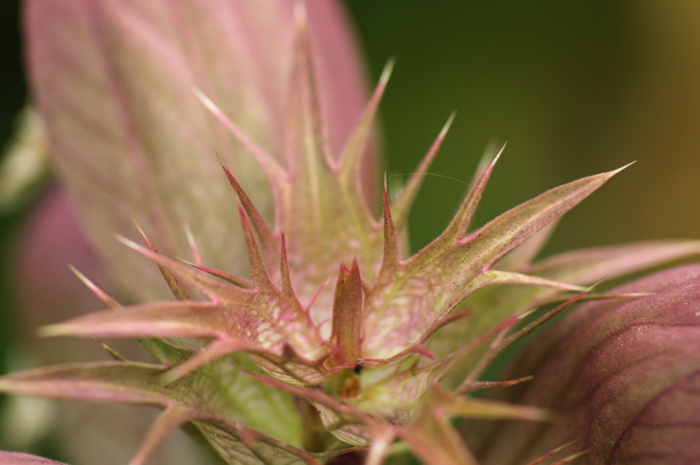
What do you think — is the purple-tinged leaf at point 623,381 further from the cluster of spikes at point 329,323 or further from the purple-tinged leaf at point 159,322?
the purple-tinged leaf at point 159,322

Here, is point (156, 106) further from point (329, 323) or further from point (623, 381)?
point (623, 381)

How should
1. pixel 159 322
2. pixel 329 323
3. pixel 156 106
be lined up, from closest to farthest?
Result: pixel 159 322, pixel 329 323, pixel 156 106

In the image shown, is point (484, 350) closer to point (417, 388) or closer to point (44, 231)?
point (417, 388)

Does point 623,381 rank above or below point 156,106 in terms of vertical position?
below

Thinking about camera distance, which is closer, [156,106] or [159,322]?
[159,322]

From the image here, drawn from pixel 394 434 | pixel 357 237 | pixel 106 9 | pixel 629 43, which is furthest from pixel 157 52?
pixel 629 43

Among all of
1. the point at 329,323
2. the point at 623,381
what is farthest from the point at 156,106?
the point at 623,381

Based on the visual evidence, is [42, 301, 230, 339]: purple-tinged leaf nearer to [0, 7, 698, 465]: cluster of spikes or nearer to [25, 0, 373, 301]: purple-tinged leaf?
[0, 7, 698, 465]: cluster of spikes

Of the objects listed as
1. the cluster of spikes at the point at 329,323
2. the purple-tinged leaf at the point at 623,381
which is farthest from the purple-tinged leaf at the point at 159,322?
the purple-tinged leaf at the point at 623,381

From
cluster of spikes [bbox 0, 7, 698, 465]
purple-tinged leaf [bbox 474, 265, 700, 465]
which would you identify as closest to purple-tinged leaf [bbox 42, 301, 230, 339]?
cluster of spikes [bbox 0, 7, 698, 465]
